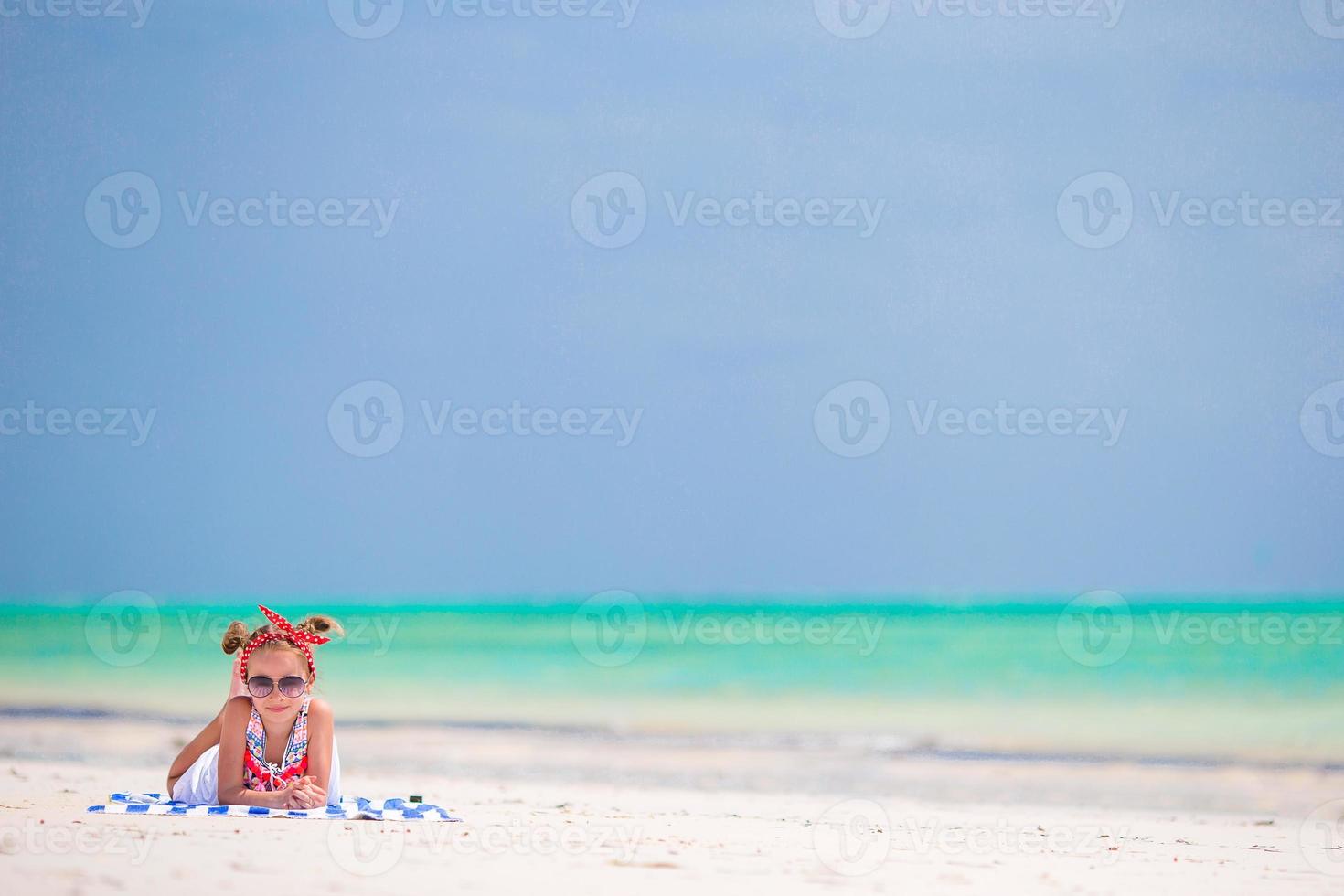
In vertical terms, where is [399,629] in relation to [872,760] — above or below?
above

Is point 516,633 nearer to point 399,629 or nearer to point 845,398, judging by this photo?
point 399,629

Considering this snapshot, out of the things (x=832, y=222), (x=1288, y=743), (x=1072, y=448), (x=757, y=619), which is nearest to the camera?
(x=1288, y=743)

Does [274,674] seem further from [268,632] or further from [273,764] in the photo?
[273,764]

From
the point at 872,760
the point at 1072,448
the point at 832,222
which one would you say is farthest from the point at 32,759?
the point at 1072,448

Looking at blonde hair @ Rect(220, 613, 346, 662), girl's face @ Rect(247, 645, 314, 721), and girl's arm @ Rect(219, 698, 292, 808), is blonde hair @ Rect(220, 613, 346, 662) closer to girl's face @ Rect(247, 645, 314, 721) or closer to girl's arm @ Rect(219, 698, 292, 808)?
girl's face @ Rect(247, 645, 314, 721)

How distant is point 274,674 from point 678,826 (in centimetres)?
155

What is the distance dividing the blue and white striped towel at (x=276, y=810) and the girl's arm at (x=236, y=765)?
33mm

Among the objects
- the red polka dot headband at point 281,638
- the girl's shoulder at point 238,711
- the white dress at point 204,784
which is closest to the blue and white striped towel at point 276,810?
the white dress at point 204,784

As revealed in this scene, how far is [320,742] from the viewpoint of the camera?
4.95m

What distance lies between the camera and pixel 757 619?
17.1m

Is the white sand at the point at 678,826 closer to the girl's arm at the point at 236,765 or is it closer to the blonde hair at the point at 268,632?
the girl's arm at the point at 236,765

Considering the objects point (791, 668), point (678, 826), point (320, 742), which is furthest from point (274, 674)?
point (791, 668)

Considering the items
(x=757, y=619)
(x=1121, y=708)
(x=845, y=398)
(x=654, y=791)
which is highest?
(x=757, y=619)

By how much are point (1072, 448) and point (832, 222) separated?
4842 mm
